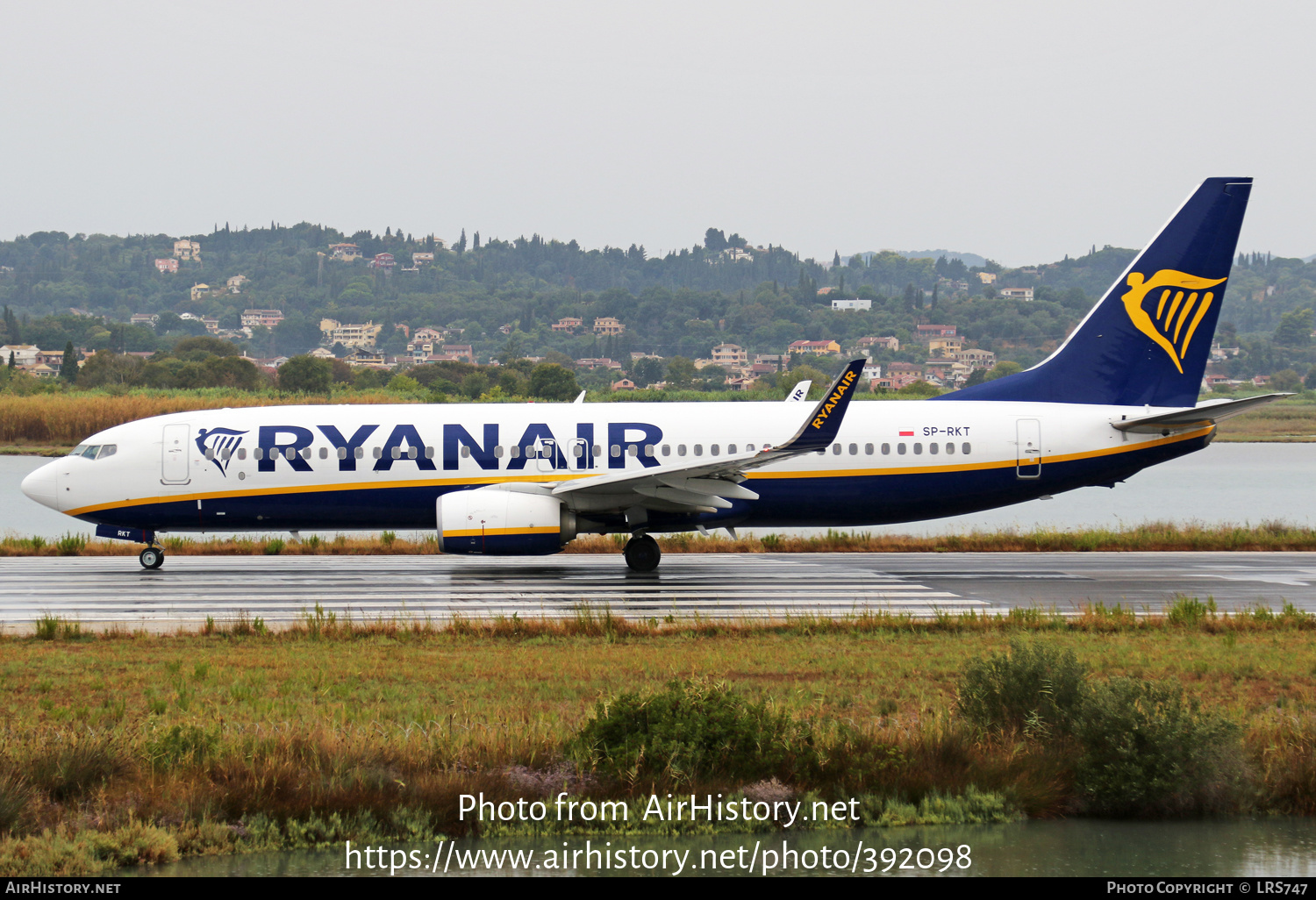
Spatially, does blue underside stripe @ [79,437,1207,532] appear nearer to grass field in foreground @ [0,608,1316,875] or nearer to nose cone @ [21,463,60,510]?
nose cone @ [21,463,60,510]

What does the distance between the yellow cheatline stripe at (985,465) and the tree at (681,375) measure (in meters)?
116

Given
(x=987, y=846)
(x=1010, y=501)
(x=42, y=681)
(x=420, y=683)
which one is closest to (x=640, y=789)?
(x=987, y=846)

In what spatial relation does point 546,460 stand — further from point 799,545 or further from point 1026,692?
point 1026,692

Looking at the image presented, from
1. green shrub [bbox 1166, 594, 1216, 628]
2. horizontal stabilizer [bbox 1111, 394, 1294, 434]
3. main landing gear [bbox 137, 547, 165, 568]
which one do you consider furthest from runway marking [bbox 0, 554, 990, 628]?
horizontal stabilizer [bbox 1111, 394, 1294, 434]

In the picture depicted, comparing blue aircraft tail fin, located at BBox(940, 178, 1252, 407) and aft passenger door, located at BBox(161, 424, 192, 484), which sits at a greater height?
blue aircraft tail fin, located at BBox(940, 178, 1252, 407)

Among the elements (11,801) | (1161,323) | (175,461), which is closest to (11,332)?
(175,461)

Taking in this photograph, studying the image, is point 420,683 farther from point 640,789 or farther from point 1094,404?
point 1094,404

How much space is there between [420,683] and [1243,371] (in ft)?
606

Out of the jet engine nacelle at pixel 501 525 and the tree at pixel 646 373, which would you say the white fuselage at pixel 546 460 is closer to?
the jet engine nacelle at pixel 501 525

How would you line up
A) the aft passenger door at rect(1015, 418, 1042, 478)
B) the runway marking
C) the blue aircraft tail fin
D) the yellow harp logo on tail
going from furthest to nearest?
the yellow harp logo on tail → the blue aircraft tail fin → the aft passenger door at rect(1015, 418, 1042, 478) → the runway marking

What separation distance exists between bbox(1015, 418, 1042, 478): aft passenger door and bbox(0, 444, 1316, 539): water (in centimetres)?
563

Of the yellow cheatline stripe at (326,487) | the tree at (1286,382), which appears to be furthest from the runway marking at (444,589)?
the tree at (1286,382)

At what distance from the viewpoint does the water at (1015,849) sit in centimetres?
771

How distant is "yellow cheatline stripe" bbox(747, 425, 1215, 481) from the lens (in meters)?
24.3
